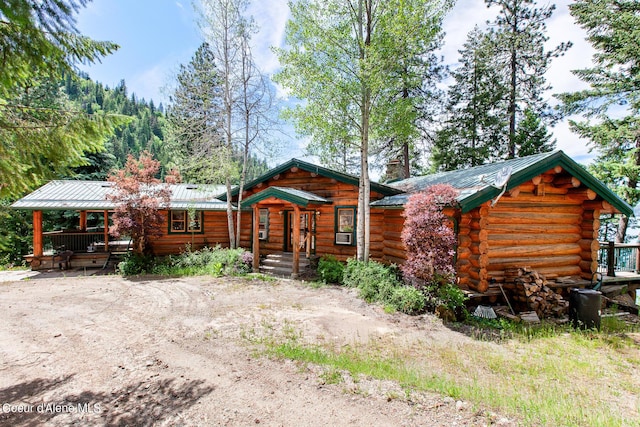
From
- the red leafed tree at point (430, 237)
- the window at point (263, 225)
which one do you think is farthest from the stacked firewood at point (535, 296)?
the window at point (263, 225)

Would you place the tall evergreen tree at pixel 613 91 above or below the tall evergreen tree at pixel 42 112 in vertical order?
above

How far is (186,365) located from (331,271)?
6990mm

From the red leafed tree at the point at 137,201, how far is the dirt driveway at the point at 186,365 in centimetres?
352

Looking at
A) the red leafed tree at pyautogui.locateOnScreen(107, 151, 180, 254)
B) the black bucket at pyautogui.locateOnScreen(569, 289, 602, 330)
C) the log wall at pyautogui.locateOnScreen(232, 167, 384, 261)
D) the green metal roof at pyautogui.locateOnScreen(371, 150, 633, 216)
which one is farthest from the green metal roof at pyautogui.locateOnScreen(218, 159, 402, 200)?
the black bucket at pyautogui.locateOnScreen(569, 289, 602, 330)

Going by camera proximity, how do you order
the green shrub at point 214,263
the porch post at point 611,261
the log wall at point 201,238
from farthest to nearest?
1. the log wall at point 201,238
2. the green shrub at point 214,263
3. the porch post at point 611,261

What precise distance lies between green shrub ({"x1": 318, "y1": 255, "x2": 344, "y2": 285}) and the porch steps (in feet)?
3.87

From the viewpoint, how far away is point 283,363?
479 centimetres

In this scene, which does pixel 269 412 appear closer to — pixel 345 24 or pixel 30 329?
pixel 30 329

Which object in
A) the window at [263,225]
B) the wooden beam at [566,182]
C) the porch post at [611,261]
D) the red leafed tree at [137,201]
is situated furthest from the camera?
the window at [263,225]

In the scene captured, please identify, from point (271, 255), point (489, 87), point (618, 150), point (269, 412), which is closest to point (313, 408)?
point (269, 412)

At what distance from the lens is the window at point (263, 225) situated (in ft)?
48.2

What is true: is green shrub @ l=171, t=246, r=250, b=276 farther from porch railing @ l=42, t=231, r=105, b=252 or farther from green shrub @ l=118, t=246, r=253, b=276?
porch railing @ l=42, t=231, r=105, b=252

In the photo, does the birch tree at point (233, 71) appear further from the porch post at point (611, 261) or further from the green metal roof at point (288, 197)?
the porch post at point (611, 261)

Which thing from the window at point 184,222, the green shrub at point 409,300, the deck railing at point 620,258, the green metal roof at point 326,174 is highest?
the green metal roof at point 326,174
